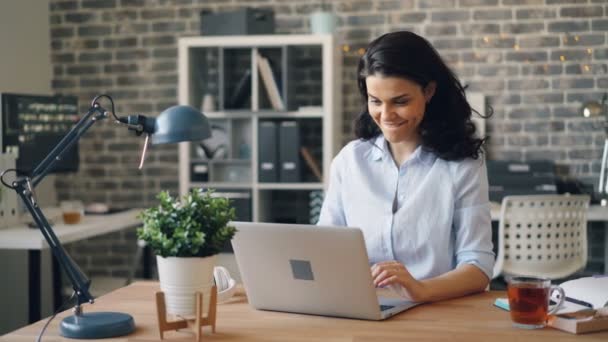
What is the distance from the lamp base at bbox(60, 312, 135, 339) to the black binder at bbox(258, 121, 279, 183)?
299 cm

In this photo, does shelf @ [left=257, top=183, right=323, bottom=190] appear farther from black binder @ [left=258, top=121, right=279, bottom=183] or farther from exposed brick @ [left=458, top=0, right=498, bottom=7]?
exposed brick @ [left=458, top=0, right=498, bottom=7]

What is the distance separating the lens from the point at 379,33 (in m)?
4.94

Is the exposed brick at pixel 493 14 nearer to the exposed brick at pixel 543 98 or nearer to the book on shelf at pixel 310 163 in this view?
the exposed brick at pixel 543 98

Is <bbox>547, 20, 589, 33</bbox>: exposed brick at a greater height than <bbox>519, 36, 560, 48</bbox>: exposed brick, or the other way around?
<bbox>547, 20, 589, 33</bbox>: exposed brick

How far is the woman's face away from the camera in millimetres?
2174

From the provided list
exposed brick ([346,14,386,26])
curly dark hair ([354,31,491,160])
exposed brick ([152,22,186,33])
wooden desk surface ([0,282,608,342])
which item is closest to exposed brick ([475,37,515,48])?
exposed brick ([346,14,386,26])

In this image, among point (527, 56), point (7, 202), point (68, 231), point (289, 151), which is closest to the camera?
point (68, 231)

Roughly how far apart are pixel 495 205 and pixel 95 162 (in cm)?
239

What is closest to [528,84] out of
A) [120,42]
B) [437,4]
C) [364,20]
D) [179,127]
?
[437,4]

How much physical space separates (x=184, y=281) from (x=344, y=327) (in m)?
0.34

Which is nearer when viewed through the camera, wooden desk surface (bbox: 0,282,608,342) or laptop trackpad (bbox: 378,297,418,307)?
wooden desk surface (bbox: 0,282,608,342)

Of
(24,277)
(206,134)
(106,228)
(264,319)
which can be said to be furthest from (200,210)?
(24,277)

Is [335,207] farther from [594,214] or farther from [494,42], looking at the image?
[494,42]

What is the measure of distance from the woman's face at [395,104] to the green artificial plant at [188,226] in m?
0.62
